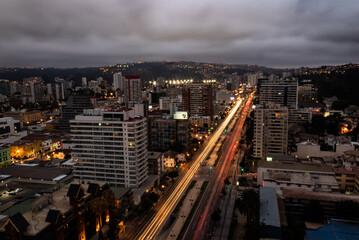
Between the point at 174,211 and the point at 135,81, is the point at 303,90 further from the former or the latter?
the point at 174,211

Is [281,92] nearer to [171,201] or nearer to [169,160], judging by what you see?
[169,160]

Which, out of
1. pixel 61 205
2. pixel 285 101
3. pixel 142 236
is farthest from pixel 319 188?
pixel 285 101

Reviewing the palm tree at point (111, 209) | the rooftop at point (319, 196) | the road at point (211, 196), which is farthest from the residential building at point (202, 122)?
the palm tree at point (111, 209)

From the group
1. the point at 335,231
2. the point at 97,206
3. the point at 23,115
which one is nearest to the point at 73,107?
the point at 23,115

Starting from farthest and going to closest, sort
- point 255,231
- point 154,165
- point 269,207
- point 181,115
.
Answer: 1. point 181,115
2. point 154,165
3. point 269,207
4. point 255,231

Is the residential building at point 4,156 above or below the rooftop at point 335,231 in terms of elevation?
above

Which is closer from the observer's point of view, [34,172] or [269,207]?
[269,207]

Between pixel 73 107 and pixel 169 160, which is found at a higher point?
pixel 73 107

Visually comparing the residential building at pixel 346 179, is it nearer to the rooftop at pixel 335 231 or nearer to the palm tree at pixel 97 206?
the rooftop at pixel 335 231
